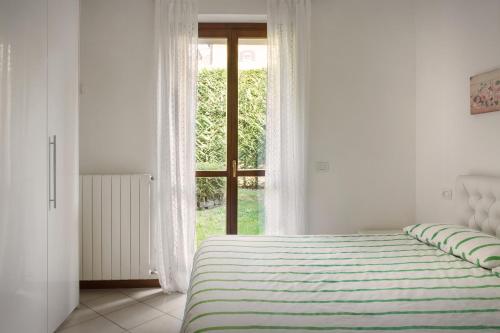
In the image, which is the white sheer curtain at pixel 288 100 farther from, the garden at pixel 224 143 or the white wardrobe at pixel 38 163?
the white wardrobe at pixel 38 163

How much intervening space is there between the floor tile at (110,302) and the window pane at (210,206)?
2.67 feet

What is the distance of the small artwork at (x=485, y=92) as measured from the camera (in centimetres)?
228

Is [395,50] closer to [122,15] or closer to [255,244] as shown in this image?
[255,244]

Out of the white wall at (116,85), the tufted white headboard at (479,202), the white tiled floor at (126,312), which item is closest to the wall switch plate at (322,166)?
the tufted white headboard at (479,202)

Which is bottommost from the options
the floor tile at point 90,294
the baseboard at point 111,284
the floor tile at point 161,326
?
the floor tile at point 161,326

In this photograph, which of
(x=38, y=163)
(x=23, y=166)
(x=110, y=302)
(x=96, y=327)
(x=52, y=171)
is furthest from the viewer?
(x=110, y=302)

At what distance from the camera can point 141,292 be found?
314cm

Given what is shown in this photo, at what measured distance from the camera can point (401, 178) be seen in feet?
11.0

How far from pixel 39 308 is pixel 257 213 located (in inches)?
75.1

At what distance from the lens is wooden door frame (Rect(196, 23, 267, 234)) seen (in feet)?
11.1

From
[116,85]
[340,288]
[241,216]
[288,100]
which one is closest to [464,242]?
[340,288]

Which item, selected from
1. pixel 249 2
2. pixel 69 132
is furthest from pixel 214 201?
pixel 249 2

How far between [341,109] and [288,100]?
55cm

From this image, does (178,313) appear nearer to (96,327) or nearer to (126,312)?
(126,312)
